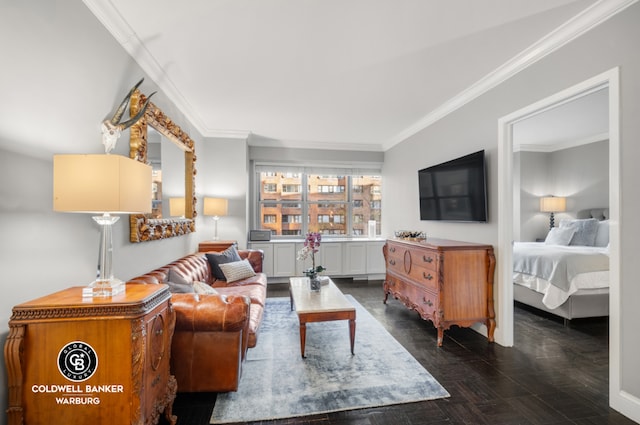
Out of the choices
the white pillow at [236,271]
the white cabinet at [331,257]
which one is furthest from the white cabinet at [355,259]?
the white pillow at [236,271]

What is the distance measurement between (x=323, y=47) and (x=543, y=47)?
70.0 inches

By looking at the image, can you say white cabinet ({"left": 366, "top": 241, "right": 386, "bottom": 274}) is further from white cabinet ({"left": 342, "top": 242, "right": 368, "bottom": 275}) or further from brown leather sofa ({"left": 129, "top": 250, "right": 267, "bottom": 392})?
brown leather sofa ({"left": 129, "top": 250, "right": 267, "bottom": 392})

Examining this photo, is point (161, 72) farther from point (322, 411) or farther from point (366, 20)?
point (322, 411)

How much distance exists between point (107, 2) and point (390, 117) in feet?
10.9

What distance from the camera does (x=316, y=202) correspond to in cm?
600

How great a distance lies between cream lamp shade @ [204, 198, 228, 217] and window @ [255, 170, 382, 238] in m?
1.39

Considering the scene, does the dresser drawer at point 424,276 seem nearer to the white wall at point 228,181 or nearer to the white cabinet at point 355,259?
the white cabinet at point 355,259

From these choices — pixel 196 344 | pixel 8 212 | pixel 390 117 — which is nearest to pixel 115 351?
pixel 196 344

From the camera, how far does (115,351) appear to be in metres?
1.27

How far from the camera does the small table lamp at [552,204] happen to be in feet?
18.8

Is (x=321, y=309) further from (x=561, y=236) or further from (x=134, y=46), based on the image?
(x=561, y=236)

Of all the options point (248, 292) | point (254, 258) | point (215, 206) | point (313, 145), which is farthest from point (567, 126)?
point (215, 206)

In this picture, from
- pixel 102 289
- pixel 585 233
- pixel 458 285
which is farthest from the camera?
pixel 585 233

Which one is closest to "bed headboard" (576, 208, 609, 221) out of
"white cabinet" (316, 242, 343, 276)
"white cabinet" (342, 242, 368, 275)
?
"white cabinet" (342, 242, 368, 275)
